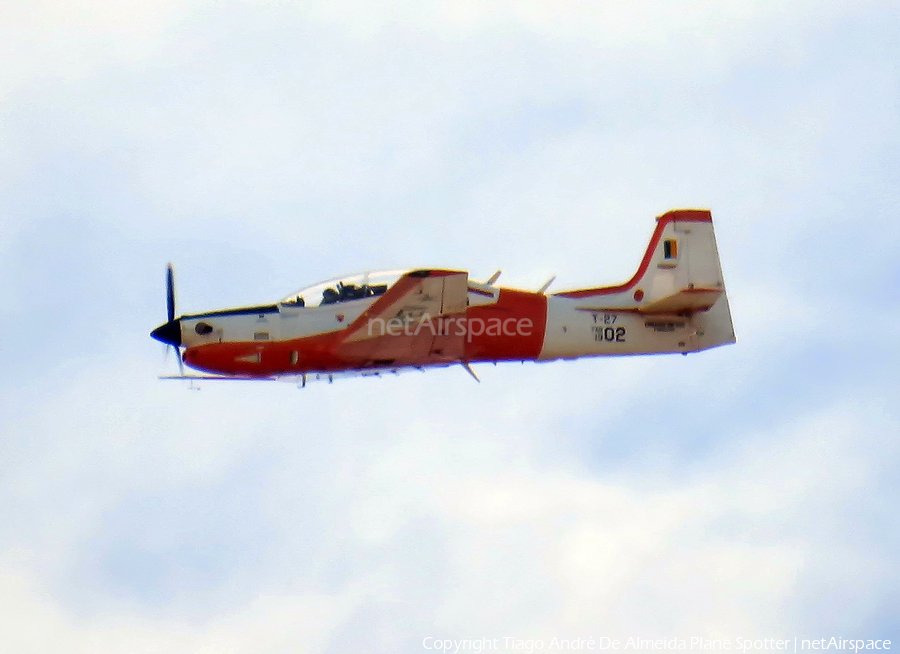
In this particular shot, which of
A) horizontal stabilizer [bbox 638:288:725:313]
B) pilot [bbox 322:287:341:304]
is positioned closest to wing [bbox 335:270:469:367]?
pilot [bbox 322:287:341:304]

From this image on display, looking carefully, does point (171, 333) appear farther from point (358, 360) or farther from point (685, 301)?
point (685, 301)

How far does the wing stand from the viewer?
33.3 m

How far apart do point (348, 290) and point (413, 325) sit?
5.67 ft

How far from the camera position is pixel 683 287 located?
36375 millimetres

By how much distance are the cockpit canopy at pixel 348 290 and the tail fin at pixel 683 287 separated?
4551 mm

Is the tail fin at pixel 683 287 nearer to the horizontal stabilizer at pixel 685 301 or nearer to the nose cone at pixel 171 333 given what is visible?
the horizontal stabilizer at pixel 685 301

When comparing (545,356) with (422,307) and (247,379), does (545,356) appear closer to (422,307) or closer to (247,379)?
(422,307)

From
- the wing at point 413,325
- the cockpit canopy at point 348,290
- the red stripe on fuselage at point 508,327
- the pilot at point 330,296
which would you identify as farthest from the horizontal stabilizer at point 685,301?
the pilot at point 330,296

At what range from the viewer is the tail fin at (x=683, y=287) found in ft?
119

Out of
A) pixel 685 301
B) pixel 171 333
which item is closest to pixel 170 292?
pixel 171 333

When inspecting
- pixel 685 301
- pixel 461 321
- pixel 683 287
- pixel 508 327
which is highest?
pixel 683 287

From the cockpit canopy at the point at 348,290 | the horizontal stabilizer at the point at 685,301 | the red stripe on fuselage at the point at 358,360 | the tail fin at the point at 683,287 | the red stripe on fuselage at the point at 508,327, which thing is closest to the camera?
the red stripe on fuselage at the point at 358,360

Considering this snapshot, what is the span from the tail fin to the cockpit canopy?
4.55 metres

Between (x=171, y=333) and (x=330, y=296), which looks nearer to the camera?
(x=171, y=333)
